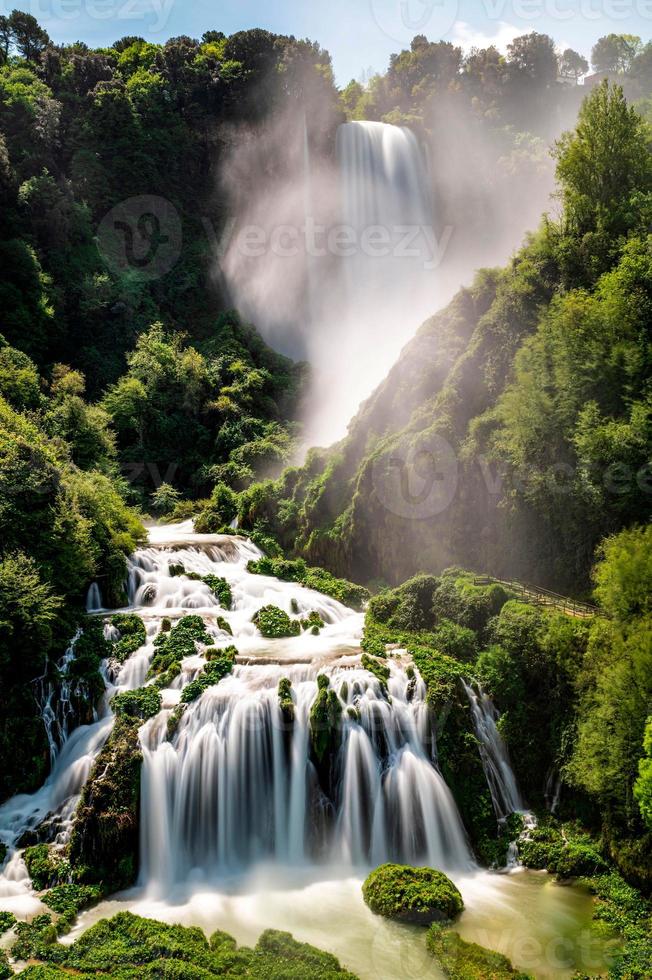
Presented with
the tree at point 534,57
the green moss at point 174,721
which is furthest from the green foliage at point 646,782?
the tree at point 534,57

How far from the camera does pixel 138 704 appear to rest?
57.4ft

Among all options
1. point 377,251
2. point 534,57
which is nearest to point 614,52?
point 534,57

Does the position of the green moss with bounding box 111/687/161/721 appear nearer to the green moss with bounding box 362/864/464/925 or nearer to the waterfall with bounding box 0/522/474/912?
the waterfall with bounding box 0/522/474/912

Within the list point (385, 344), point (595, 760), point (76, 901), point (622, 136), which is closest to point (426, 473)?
point (595, 760)

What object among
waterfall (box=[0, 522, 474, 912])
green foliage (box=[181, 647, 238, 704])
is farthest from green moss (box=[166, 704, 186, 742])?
green foliage (box=[181, 647, 238, 704])

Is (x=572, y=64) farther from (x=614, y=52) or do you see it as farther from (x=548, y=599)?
(x=548, y=599)

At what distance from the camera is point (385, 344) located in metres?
50.2

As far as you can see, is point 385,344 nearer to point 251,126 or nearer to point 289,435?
point 289,435

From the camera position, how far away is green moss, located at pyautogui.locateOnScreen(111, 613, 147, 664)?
1978cm

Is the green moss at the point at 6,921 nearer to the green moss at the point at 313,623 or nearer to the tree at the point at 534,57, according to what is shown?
the green moss at the point at 313,623

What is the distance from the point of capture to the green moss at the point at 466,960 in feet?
37.3

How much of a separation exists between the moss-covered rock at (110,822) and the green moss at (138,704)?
43.2 inches

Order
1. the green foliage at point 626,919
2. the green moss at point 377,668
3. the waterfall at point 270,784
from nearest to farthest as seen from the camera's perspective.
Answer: the green foliage at point 626,919, the waterfall at point 270,784, the green moss at point 377,668

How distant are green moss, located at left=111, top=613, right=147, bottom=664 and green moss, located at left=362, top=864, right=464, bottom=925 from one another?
9853 millimetres
